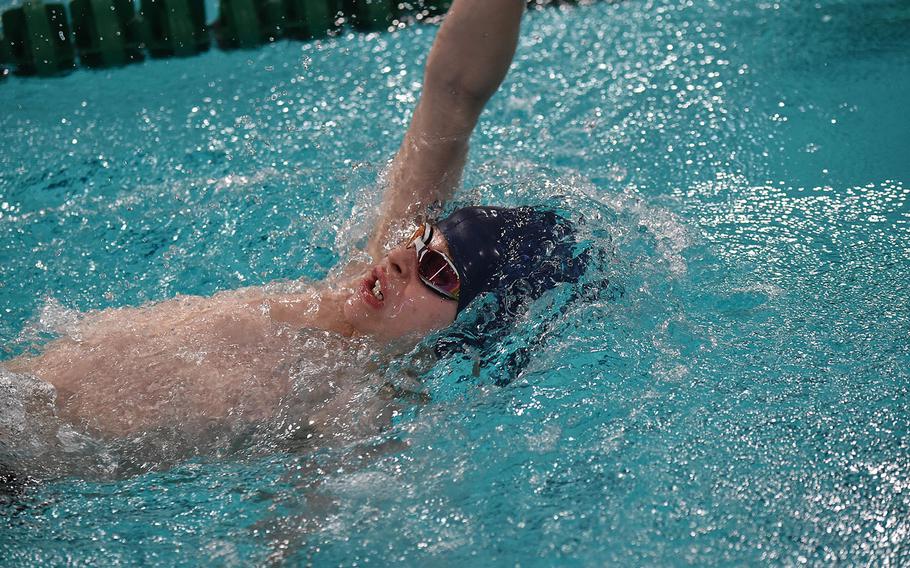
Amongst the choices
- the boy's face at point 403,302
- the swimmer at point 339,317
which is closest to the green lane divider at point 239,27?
the swimmer at point 339,317

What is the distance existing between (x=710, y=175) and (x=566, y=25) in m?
1.26

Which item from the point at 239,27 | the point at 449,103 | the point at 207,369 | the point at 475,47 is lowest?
the point at 207,369

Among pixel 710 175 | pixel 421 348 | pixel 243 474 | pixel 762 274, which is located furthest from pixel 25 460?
pixel 710 175

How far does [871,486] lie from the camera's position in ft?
6.41

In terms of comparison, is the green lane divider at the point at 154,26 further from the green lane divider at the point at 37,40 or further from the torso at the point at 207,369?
the torso at the point at 207,369

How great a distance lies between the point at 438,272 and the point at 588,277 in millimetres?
430

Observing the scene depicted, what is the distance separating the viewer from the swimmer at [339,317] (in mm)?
2043

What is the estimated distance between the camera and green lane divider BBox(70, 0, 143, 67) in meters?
3.87

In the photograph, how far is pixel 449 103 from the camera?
216 centimetres

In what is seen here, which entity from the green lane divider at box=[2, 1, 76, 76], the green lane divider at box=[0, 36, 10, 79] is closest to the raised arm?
the green lane divider at box=[2, 1, 76, 76]

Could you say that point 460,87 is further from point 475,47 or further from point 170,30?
point 170,30

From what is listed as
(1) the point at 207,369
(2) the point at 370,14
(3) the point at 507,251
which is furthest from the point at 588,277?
(2) the point at 370,14

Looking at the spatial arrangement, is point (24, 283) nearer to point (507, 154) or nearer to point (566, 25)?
point (507, 154)

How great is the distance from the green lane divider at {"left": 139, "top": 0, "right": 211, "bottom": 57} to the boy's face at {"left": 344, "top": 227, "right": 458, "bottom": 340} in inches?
87.5
